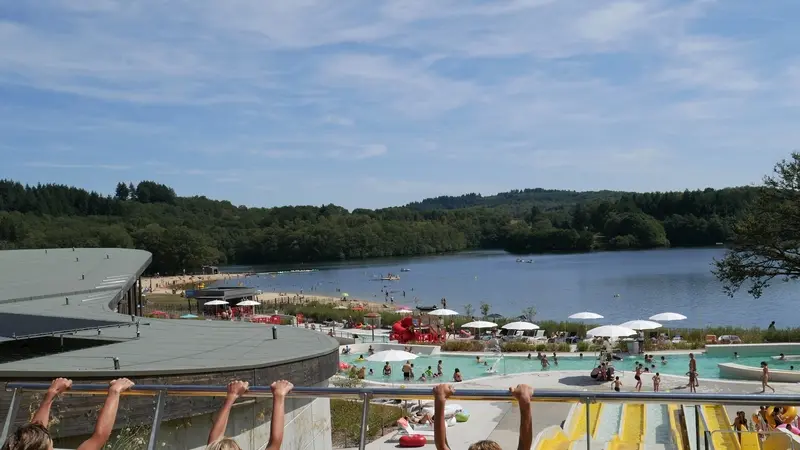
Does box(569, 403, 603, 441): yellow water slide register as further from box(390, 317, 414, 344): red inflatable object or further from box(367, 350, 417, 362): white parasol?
box(390, 317, 414, 344): red inflatable object

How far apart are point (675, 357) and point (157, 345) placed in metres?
24.5

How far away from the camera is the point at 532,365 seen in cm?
3033

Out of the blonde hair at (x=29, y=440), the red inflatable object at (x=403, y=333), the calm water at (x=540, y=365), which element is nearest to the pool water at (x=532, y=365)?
the calm water at (x=540, y=365)

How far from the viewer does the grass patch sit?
12453mm

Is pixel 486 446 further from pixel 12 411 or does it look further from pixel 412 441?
pixel 412 441

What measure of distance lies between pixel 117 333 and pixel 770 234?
33.0 m

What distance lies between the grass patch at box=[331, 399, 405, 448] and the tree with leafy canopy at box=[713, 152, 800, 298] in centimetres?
2511

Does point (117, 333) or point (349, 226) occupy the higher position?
point (349, 226)

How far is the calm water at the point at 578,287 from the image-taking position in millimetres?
60188

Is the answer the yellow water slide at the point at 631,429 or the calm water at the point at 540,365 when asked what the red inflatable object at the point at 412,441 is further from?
the calm water at the point at 540,365

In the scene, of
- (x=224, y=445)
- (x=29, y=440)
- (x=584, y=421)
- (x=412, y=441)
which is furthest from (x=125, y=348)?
(x=224, y=445)

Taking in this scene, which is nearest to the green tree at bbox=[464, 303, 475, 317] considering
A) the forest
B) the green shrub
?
the green shrub

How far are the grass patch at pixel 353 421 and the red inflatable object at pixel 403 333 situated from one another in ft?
57.2

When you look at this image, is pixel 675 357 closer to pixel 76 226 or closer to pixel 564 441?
pixel 564 441
